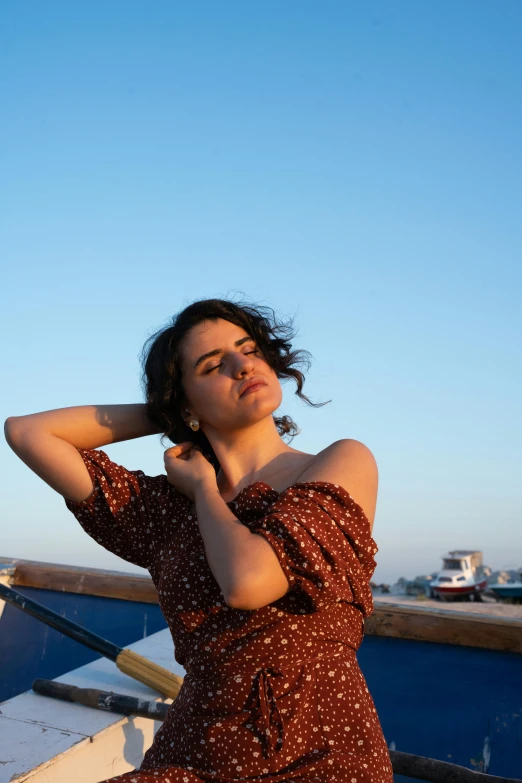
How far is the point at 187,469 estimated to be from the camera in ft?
7.14

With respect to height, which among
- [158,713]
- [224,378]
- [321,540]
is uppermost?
[224,378]

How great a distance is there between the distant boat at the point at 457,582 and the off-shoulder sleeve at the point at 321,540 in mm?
17351

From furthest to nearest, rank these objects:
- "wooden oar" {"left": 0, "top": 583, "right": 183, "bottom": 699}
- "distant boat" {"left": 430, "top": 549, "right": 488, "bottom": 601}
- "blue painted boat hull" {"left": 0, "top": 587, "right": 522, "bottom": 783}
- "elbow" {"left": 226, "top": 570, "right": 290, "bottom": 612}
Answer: "distant boat" {"left": 430, "top": 549, "right": 488, "bottom": 601}, "blue painted boat hull" {"left": 0, "top": 587, "right": 522, "bottom": 783}, "wooden oar" {"left": 0, "top": 583, "right": 183, "bottom": 699}, "elbow" {"left": 226, "top": 570, "right": 290, "bottom": 612}

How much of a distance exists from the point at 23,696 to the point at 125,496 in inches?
49.5

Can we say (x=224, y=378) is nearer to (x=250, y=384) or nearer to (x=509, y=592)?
(x=250, y=384)

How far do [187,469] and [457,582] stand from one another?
1741 cm

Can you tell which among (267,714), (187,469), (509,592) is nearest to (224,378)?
(187,469)

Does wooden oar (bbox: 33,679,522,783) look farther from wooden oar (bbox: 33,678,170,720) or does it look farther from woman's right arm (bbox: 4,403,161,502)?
woman's right arm (bbox: 4,403,161,502)

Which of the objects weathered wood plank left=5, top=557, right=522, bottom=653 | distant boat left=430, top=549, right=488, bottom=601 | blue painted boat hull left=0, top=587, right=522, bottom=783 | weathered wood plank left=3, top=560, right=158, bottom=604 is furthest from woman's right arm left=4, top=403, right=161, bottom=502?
distant boat left=430, top=549, right=488, bottom=601

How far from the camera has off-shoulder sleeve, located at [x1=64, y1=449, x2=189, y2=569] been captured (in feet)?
7.57

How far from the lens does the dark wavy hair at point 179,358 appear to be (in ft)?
7.79

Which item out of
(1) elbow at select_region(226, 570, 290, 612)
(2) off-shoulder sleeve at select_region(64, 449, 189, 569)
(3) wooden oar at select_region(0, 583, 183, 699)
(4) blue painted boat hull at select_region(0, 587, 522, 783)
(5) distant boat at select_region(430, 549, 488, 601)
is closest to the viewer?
(1) elbow at select_region(226, 570, 290, 612)

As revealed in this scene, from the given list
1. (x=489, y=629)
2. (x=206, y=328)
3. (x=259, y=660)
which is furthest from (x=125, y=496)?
(x=489, y=629)

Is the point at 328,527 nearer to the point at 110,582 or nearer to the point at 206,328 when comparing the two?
the point at 206,328
